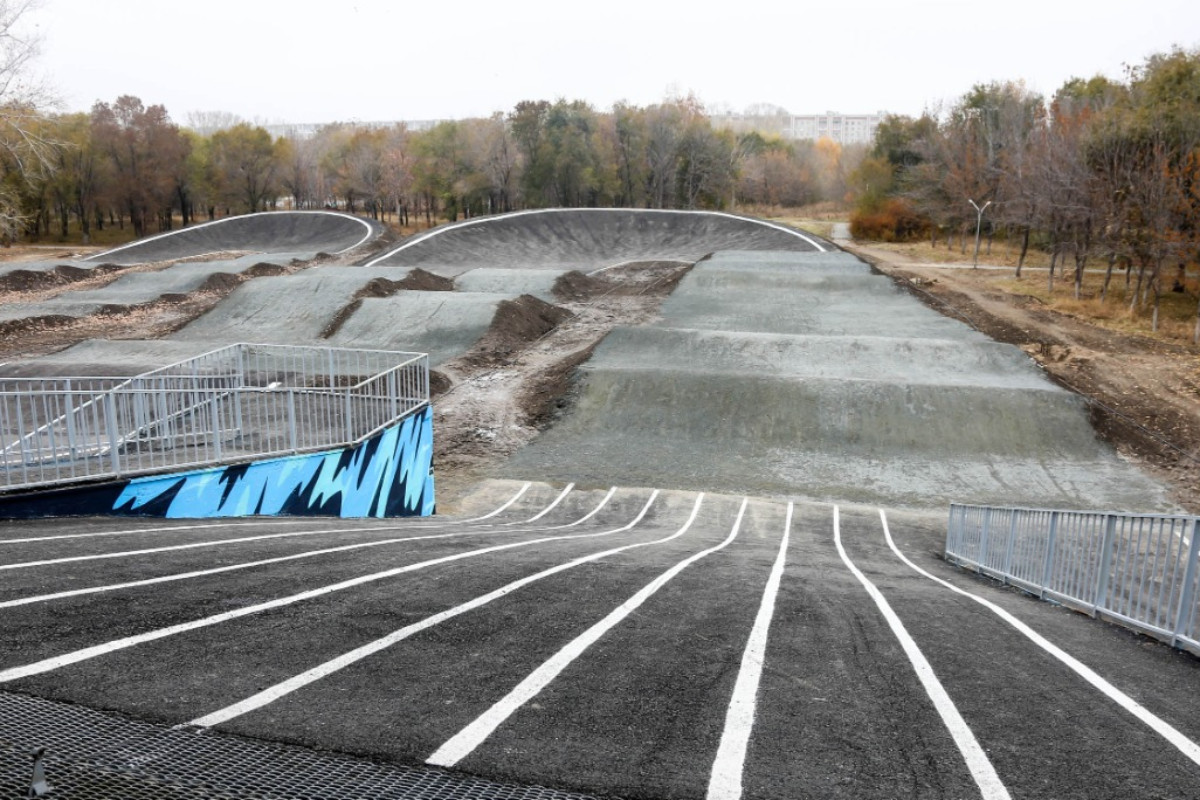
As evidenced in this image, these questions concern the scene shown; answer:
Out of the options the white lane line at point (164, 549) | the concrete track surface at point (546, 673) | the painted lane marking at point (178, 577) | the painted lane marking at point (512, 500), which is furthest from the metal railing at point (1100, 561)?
the painted lane marking at point (512, 500)

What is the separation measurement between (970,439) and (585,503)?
10979mm

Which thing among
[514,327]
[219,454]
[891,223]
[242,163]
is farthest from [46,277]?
[891,223]

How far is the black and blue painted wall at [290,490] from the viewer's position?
9438mm

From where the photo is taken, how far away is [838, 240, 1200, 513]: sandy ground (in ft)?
68.7

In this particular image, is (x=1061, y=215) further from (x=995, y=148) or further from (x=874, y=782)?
(x=874, y=782)

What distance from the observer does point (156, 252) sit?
64.6 meters

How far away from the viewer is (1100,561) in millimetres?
8062

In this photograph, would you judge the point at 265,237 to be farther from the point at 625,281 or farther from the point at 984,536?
the point at 984,536

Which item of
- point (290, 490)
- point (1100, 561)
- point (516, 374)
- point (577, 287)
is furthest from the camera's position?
point (577, 287)

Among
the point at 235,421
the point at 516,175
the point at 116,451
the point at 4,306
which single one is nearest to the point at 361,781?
the point at 116,451

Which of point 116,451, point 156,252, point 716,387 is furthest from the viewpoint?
point 156,252

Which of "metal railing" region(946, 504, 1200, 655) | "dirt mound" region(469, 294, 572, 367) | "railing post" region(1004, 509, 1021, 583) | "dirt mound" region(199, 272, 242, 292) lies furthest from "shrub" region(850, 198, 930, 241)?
"railing post" region(1004, 509, 1021, 583)

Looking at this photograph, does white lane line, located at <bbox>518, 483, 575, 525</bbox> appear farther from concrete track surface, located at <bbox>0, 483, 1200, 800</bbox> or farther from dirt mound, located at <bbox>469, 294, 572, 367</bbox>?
dirt mound, located at <bbox>469, 294, 572, 367</bbox>

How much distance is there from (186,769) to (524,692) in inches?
67.9
